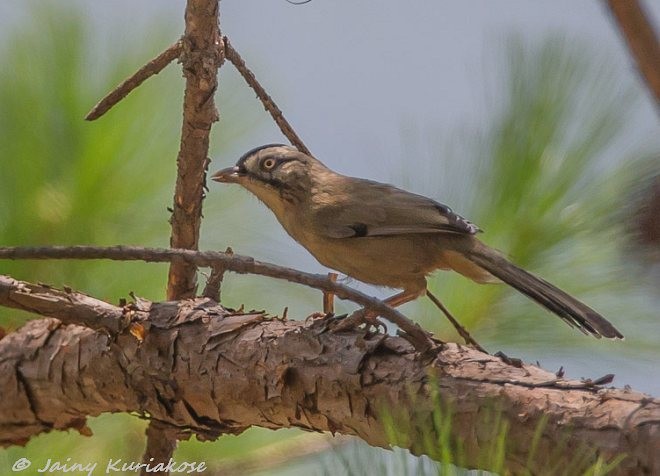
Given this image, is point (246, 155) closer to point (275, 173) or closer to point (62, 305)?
point (275, 173)

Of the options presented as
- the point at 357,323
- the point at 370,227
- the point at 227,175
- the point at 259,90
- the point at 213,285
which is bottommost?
the point at 357,323

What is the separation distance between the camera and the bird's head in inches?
120

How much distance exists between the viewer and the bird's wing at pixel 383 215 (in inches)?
111

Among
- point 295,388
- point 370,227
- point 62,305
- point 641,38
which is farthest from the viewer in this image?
point 370,227

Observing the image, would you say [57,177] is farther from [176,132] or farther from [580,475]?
[580,475]

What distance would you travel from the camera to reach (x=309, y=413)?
6.09 feet

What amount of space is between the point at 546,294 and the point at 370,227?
617 millimetres

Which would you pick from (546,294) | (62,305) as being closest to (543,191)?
(546,294)

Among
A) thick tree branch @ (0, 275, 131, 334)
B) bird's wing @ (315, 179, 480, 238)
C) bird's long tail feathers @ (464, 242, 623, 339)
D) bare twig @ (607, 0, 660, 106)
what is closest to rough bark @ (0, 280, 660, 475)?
thick tree branch @ (0, 275, 131, 334)

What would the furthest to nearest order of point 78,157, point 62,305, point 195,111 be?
1. point 78,157
2. point 195,111
3. point 62,305

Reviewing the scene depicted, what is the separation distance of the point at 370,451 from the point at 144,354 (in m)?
0.97

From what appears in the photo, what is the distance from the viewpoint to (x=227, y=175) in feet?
9.69

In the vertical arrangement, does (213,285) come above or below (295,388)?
above

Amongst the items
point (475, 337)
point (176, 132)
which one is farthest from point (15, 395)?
point (475, 337)
